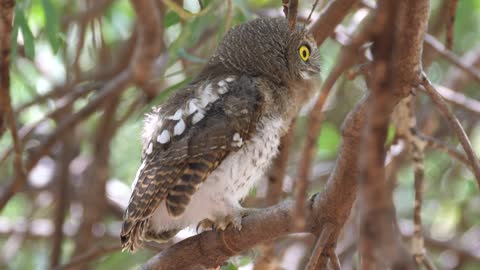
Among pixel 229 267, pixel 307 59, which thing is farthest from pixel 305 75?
pixel 229 267

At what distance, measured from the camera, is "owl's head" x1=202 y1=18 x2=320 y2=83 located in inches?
110

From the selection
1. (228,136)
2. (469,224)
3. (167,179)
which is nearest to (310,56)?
(228,136)

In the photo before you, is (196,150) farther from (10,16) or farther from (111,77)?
(111,77)

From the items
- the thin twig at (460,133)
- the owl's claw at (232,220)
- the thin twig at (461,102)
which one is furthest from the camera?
the thin twig at (461,102)

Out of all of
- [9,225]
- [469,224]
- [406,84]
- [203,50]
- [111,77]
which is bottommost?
[9,225]

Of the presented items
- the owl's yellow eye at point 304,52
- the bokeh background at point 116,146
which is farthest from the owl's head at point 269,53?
the bokeh background at point 116,146

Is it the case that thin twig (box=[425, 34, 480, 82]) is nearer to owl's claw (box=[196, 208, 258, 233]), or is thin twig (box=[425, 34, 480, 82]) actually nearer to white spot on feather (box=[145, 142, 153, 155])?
owl's claw (box=[196, 208, 258, 233])

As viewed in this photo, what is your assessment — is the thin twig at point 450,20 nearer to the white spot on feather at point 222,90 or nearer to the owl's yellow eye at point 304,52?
the owl's yellow eye at point 304,52

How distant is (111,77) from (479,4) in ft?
6.00

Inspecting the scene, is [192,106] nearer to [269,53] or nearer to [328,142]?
[269,53]

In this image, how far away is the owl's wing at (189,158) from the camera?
2266mm

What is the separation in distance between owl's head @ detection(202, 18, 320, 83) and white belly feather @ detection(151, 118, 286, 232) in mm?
334

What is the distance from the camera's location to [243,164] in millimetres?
2434

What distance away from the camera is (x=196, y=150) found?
2.34 m
